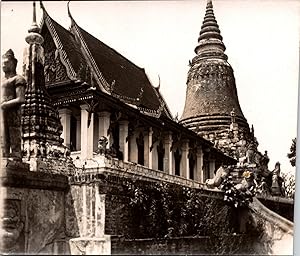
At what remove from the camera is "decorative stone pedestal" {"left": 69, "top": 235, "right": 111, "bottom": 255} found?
81.0 inches

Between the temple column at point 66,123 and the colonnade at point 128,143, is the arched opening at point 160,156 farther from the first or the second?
the temple column at point 66,123

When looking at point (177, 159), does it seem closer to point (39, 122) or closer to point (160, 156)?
point (160, 156)

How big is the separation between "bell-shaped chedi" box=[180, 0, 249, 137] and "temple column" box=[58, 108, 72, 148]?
38 centimetres

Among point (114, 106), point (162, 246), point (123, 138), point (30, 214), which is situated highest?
point (114, 106)

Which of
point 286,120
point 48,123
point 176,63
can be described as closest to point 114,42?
point 176,63

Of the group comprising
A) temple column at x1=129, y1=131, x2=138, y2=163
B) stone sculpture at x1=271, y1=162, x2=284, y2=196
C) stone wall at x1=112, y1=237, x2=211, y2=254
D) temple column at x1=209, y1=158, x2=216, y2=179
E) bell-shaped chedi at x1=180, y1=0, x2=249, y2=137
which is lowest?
stone wall at x1=112, y1=237, x2=211, y2=254

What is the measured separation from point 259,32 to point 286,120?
0.31 metres

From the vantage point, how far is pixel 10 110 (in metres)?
2.08

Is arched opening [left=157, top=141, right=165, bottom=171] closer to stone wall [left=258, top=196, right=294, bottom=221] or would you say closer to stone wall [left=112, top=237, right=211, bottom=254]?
stone wall [left=112, top=237, right=211, bottom=254]

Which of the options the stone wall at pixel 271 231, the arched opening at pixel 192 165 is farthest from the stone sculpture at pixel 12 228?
the stone wall at pixel 271 231

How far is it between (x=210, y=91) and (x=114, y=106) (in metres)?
0.34

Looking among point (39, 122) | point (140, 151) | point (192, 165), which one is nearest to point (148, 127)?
point (140, 151)

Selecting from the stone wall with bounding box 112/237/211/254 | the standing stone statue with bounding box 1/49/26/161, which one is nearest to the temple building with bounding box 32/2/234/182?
the standing stone statue with bounding box 1/49/26/161

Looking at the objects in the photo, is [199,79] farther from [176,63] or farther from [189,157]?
[189,157]
